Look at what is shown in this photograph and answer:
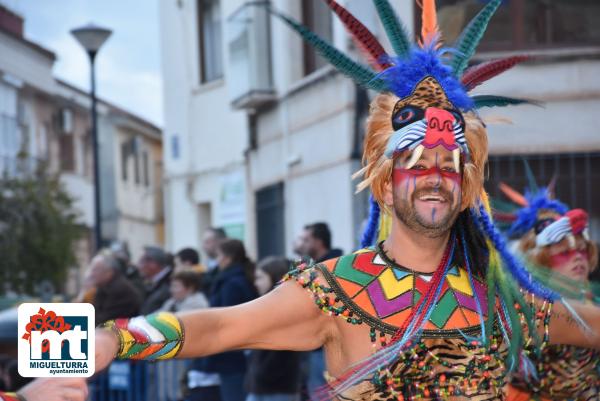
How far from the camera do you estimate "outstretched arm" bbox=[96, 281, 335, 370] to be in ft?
12.9

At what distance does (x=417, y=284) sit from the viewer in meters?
4.34

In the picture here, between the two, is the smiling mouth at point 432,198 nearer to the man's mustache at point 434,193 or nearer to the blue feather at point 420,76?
the man's mustache at point 434,193

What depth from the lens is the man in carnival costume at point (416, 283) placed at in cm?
418

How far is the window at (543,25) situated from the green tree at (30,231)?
54.6ft

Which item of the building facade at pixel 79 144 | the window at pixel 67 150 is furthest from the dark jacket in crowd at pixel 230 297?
the window at pixel 67 150

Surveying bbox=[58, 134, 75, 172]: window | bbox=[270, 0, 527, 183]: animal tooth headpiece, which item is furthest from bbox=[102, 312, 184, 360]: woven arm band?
bbox=[58, 134, 75, 172]: window

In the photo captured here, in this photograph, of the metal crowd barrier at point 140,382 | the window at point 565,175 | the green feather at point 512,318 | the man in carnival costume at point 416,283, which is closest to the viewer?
the man in carnival costume at point 416,283

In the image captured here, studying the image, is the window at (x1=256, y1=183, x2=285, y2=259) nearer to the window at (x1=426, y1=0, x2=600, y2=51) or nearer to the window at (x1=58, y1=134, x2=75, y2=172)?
the window at (x1=426, y1=0, x2=600, y2=51)

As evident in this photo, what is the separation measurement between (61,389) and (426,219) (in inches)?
65.4

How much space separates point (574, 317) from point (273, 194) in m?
12.0

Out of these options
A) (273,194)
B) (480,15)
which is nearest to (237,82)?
(273,194)

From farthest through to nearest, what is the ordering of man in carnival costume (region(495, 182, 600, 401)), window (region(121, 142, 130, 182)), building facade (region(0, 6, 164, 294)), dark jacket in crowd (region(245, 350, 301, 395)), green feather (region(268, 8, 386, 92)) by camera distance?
window (region(121, 142, 130, 182)) < building facade (region(0, 6, 164, 294)) < dark jacket in crowd (region(245, 350, 301, 395)) < man in carnival costume (region(495, 182, 600, 401)) < green feather (region(268, 8, 386, 92))

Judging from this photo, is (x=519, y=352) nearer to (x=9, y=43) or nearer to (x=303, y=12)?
(x=303, y=12)

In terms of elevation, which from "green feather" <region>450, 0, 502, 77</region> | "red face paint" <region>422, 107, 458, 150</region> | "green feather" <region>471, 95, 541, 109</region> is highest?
"green feather" <region>450, 0, 502, 77</region>
